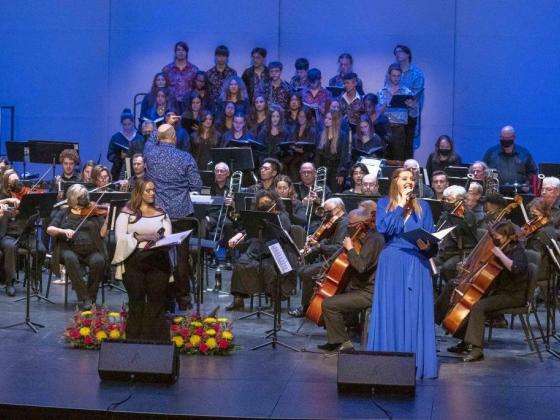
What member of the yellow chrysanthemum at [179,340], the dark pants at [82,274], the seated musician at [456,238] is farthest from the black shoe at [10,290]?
the seated musician at [456,238]

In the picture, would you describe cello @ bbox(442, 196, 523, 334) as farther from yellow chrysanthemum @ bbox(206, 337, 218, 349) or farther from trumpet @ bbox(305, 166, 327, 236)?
trumpet @ bbox(305, 166, 327, 236)

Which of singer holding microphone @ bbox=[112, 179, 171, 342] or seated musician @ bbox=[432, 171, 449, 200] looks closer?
singer holding microphone @ bbox=[112, 179, 171, 342]

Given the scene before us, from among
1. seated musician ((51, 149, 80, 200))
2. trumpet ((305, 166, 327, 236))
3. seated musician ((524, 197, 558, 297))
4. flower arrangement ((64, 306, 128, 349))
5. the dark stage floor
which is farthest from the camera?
seated musician ((51, 149, 80, 200))

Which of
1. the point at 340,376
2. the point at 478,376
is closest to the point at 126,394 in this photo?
the point at 340,376

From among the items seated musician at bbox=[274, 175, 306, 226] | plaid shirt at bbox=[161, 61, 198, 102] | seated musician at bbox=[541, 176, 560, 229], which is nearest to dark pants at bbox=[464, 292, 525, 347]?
seated musician at bbox=[541, 176, 560, 229]

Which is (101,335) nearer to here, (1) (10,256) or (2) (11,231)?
(1) (10,256)

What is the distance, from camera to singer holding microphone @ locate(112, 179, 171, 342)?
27.3ft

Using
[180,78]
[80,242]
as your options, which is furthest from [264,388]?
[180,78]

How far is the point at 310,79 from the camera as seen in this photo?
15391 mm

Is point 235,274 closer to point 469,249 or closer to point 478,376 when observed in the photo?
point 469,249

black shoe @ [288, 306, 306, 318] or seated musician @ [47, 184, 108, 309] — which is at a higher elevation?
seated musician @ [47, 184, 108, 309]

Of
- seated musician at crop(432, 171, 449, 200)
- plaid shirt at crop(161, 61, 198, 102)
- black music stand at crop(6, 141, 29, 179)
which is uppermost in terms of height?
plaid shirt at crop(161, 61, 198, 102)

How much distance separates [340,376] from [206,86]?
9.17m

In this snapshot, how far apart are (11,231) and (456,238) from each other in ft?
15.4
